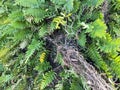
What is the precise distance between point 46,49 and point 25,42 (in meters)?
0.30

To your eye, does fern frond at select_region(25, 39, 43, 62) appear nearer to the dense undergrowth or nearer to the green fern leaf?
the dense undergrowth

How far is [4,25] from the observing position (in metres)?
→ 4.00

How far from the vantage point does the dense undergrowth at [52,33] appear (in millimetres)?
3420

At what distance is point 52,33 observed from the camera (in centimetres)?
365

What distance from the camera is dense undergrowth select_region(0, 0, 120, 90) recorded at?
11.2ft

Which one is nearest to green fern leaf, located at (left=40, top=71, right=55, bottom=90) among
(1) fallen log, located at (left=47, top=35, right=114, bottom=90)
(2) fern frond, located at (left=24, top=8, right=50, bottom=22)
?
(1) fallen log, located at (left=47, top=35, right=114, bottom=90)

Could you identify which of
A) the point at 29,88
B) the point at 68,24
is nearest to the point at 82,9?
the point at 68,24

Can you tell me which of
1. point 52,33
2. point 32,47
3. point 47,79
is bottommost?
point 47,79

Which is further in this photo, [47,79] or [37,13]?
[37,13]

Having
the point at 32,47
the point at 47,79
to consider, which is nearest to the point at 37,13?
the point at 32,47

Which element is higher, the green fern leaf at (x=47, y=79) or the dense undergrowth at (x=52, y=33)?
the dense undergrowth at (x=52, y=33)

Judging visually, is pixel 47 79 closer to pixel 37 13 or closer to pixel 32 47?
pixel 32 47

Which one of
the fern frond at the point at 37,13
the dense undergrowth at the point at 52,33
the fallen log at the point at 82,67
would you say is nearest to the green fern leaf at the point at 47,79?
the dense undergrowth at the point at 52,33

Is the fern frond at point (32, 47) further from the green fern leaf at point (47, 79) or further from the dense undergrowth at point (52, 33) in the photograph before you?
the green fern leaf at point (47, 79)
